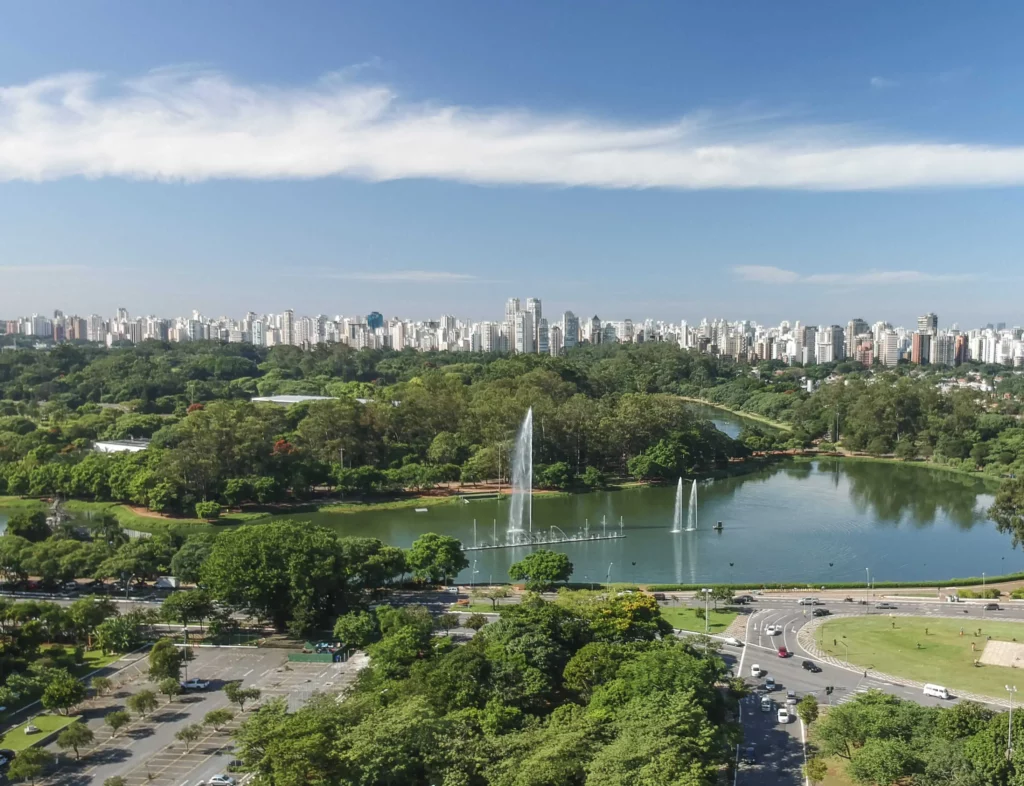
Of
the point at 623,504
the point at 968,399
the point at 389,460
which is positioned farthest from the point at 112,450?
the point at 968,399

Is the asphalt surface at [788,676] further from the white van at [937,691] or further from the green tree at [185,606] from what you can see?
the green tree at [185,606]

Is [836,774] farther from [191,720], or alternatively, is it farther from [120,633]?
[120,633]

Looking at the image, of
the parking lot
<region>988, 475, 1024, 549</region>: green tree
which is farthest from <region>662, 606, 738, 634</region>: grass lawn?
<region>988, 475, 1024, 549</region>: green tree

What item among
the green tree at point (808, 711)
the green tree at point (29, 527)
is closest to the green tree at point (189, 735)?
the green tree at point (808, 711)

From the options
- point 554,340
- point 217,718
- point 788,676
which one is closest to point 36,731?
point 217,718

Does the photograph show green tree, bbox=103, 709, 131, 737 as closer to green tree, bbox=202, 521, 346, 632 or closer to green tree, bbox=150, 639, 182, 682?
green tree, bbox=150, 639, 182, 682

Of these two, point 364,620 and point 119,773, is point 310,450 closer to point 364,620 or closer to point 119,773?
point 364,620

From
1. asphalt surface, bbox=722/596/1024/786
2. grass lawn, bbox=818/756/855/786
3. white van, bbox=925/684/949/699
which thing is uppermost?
white van, bbox=925/684/949/699
